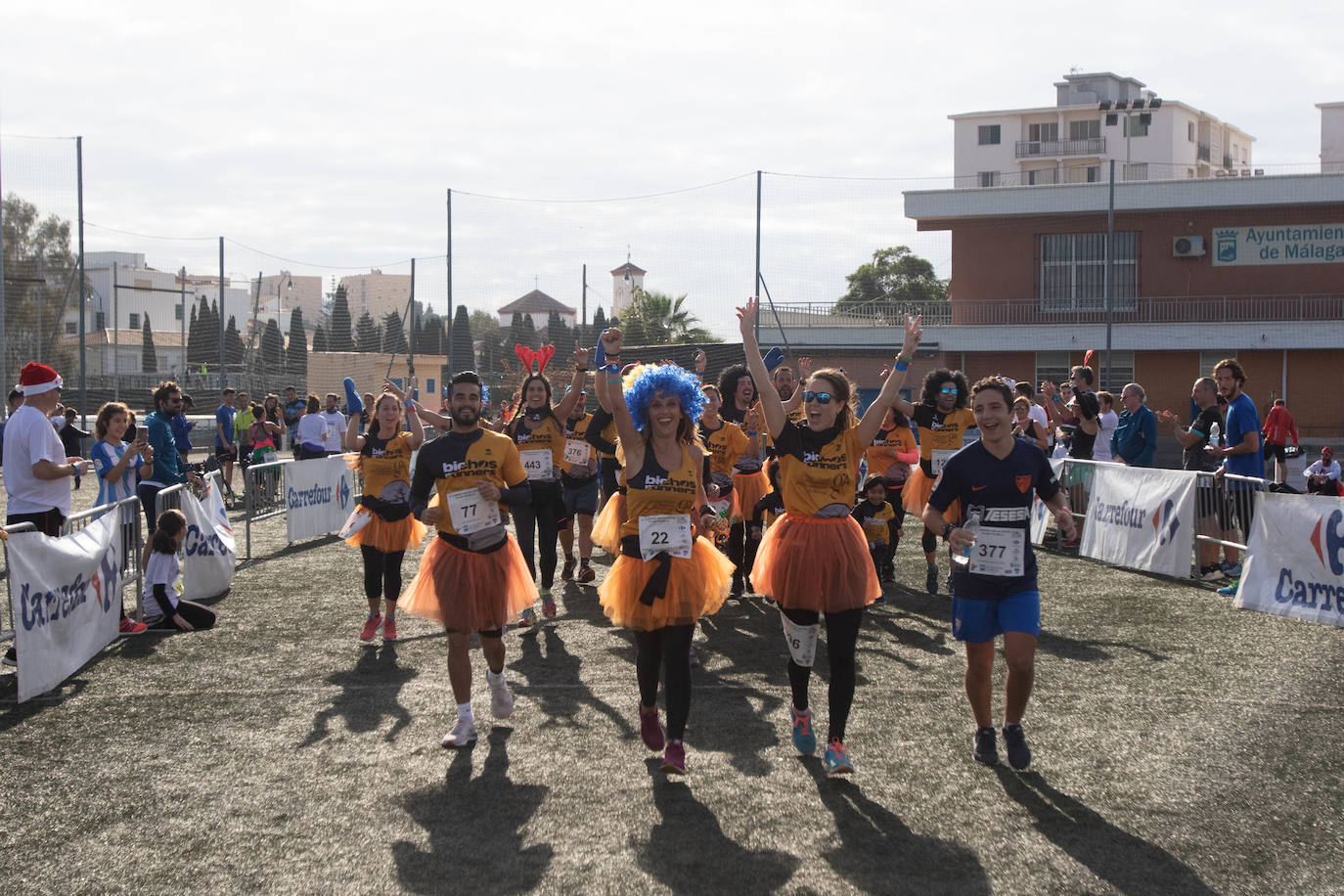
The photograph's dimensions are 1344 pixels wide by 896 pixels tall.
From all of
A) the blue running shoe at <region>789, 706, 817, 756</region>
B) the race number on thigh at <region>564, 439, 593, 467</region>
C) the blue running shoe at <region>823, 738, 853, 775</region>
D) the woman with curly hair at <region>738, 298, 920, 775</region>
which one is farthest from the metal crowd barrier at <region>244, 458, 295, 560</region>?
the blue running shoe at <region>823, 738, 853, 775</region>

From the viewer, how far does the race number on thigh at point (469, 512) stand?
6000mm

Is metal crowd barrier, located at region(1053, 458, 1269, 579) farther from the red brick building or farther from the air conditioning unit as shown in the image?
the air conditioning unit

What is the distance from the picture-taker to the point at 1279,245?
101 ft

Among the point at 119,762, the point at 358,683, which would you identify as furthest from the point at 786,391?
the point at 119,762

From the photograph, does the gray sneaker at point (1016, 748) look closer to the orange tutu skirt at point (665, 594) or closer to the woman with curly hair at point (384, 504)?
the orange tutu skirt at point (665, 594)

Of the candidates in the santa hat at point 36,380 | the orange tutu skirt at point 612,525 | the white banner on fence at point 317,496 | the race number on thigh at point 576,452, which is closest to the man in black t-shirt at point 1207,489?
the race number on thigh at point 576,452

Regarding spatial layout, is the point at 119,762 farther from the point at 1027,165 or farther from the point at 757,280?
the point at 1027,165

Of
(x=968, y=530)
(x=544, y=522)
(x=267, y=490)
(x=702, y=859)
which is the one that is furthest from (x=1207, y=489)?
(x=267, y=490)

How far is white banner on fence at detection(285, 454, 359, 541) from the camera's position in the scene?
13.9 m

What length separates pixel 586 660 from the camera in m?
7.80

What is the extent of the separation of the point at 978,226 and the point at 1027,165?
3719cm

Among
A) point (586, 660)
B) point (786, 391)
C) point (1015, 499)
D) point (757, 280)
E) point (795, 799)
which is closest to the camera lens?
point (795, 799)

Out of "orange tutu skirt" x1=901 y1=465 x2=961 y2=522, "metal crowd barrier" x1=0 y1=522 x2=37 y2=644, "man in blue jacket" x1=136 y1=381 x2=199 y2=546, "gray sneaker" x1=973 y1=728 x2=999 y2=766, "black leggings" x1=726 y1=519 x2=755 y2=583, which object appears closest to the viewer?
"gray sneaker" x1=973 y1=728 x2=999 y2=766

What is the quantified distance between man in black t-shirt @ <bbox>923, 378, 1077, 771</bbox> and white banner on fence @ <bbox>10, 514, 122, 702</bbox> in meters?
5.33
